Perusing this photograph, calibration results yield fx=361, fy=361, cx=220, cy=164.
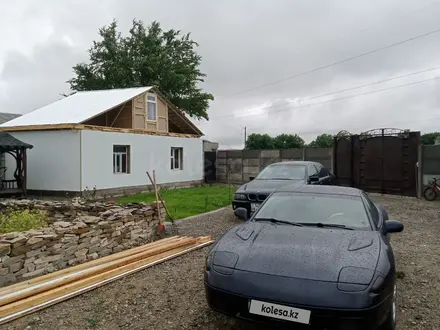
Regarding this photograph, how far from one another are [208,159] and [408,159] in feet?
38.4

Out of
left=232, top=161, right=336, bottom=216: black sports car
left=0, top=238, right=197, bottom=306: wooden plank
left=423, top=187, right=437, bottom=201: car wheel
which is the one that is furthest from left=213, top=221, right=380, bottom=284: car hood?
left=423, top=187, right=437, bottom=201: car wheel

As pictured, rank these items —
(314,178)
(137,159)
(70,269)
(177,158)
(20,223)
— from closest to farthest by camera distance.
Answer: (70,269) < (20,223) < (314,178) < (137,159) < (177,158)

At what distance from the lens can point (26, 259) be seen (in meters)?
4.88

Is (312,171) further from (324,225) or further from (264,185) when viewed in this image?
(324,225)

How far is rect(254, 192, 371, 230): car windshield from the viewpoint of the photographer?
4.07 meters

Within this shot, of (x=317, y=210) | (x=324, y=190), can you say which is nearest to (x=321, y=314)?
(x=317, y=210)

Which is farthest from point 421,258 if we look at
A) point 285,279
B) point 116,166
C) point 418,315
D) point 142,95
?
point 142,95

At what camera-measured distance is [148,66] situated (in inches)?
1197

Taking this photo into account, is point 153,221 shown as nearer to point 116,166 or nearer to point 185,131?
point 116,166

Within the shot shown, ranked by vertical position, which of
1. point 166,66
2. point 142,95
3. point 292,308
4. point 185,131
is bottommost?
point 292,308

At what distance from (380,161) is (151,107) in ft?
37.3

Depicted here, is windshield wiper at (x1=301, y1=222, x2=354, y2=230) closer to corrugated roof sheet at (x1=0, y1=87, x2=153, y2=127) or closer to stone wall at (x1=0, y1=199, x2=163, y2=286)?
stone wall at (x1=0, y1=199, x2=163, y2=286)

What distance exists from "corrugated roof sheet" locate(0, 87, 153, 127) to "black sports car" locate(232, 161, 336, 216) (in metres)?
8.38

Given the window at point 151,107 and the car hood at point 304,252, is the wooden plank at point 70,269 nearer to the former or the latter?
the car hood at point 304,252
